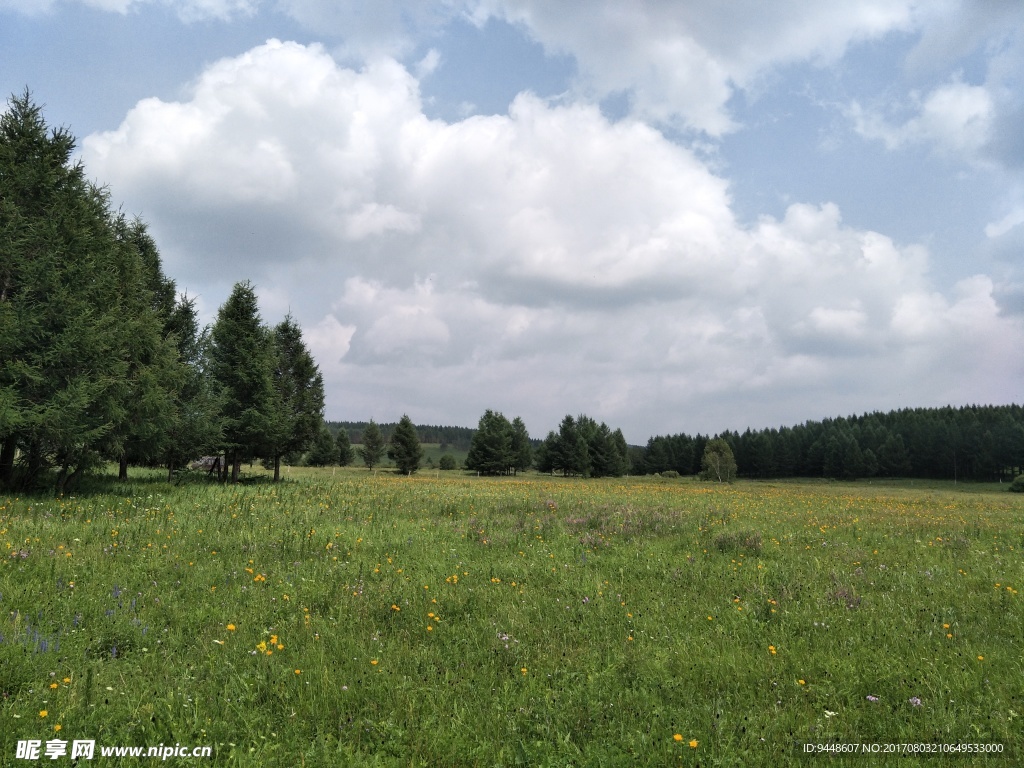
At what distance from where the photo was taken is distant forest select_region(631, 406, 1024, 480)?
91625mm

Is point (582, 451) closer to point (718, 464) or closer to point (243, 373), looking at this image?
point (718, 464)

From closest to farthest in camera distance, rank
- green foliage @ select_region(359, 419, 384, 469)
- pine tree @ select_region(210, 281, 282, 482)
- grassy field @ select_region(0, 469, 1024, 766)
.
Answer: grassy field @ select_region(0, 469, 1024, 766), pine tree @ select_region(210, 281, 282, 482), green foliage @ select_region(359, 419, 384, 469)

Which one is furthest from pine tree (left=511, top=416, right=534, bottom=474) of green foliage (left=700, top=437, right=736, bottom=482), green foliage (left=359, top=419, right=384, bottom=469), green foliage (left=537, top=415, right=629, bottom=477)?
green foliage (left=700, top=437, right=736, bottom=482)

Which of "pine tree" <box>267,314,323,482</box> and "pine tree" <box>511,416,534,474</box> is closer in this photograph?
"pine tree" <box>267,314,323,482</box>

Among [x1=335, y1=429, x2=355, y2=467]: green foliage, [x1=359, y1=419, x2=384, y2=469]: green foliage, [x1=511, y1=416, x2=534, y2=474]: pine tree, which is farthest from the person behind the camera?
[x1=335, y1=429, x2=355, y2=467]: green foliage

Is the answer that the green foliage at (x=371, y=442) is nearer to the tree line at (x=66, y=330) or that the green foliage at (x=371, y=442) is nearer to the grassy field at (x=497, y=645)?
the tree line at (x=66, y=330)

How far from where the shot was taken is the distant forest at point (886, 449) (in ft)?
301

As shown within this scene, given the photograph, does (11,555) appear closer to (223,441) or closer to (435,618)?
(435,618)

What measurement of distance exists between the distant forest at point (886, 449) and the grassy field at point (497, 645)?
102990mm

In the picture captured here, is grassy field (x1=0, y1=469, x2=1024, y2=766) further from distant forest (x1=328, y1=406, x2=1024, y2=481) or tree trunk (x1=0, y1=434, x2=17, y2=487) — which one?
distant forest (x1=328, y1=406, x2=1024, y2=481)

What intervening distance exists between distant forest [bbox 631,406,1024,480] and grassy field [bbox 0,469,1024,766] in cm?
10299

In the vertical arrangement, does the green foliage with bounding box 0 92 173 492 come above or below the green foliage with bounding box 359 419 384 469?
above

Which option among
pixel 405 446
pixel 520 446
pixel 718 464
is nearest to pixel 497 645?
pixel 405 446

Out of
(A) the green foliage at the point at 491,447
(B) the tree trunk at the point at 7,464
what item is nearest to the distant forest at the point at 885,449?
(A) the green foliage at the point at 491,447
